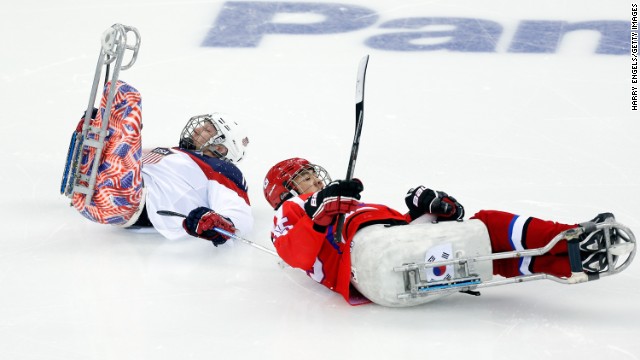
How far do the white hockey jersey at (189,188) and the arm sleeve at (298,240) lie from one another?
62 centimetres

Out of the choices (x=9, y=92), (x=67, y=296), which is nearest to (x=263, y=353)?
(x=67, y=296)

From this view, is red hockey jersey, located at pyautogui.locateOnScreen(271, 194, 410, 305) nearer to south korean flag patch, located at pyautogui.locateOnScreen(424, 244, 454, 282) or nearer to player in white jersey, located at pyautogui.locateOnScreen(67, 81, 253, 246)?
south korean flag patch, located at pyautogui.locateOnScreen(424, 244, 454, 282)

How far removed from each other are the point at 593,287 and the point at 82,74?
11.5ft

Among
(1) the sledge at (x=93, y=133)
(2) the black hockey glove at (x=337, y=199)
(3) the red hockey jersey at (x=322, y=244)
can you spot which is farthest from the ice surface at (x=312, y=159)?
(2) the black hockey glove at (x=337, y=199)

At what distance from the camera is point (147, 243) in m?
4.87

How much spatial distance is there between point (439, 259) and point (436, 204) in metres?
0.27

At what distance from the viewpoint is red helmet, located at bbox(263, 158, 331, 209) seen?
473 cm

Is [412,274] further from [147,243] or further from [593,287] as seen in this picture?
[147,243]

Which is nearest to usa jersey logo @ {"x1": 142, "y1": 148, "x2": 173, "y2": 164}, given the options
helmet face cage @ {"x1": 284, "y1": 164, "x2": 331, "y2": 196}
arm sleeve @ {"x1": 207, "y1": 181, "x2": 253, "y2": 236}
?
arm sleeve @ {"x1": 207, "y1": 181, "x2": 253, "y2": 236}

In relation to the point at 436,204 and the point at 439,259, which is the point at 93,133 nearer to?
the point at 436,204

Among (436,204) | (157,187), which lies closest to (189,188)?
(157,187)

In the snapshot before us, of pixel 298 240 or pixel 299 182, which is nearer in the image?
pixel 298 240

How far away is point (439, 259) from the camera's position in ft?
13.1

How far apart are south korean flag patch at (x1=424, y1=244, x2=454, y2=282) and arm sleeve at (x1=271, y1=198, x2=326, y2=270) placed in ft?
1.31
